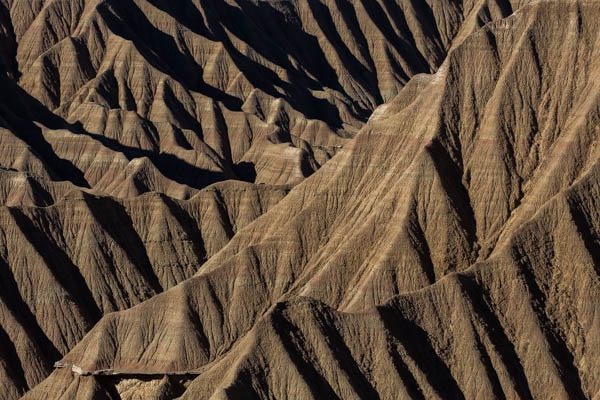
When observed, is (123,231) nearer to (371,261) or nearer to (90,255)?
(90,255)

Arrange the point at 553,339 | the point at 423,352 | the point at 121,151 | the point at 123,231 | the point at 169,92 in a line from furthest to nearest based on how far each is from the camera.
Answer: the point at 169,92 < the point at 121,151 < the point at 123,231 < the point at 553,339 < the point at 423,352

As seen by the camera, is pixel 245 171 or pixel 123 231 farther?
pixel 245 171

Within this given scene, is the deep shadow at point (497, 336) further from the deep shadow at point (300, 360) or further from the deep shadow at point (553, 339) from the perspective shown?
the deep shadow at point (300, 360)

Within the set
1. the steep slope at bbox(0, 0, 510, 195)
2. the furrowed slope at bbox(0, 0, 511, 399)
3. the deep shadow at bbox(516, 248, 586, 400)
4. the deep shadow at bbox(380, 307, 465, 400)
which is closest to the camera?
the deep shadow at bbox(380, 307, 465, 400)

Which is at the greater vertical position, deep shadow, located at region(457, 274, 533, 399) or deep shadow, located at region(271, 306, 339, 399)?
deep shadow, located at region(271, 306, 339, 399)

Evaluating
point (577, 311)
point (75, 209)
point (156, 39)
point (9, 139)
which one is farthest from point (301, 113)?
point (577, 311)

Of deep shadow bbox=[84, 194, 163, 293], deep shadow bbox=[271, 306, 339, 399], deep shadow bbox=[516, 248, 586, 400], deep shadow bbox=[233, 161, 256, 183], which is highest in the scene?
deep shadow bbox=[84, 194, 163, 293]

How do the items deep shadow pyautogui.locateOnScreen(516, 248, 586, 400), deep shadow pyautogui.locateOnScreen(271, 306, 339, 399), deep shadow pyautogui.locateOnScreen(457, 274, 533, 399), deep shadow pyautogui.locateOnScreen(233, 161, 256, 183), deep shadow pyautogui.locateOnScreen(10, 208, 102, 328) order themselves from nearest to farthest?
deep shadow pyautogui.locateOnScreen(271, 306, 339, 399) < deep shadow pyautogui.locateOnScreen(457, 274, 533, 399) < deep shadow pyautogui.locateOnScreen(516, 248, 586, 400) < deep shadow pyautogui.locateOnScreen(10, 208, 102, 328) < deep shadow pyautogui.locateOnScreen(233, 161, 256, 183)

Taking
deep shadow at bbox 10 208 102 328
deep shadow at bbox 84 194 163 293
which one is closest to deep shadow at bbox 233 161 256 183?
deep shadow at bbox 84 194 163 293

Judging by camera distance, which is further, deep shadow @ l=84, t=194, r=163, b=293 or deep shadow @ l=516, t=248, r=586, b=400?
deep shadow @ l=84, t=194, r=163, b=293

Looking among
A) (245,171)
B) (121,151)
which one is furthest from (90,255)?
(245,171)

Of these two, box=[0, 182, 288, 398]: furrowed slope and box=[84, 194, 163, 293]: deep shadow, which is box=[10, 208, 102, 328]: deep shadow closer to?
box=[0, 182, 288, 398]: furrowed slope
